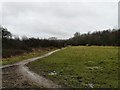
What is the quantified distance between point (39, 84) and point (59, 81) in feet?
4.56

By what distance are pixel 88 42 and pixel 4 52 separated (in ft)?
361

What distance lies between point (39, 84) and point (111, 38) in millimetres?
109305

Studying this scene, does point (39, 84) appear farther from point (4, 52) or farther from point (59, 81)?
point (4, 52)

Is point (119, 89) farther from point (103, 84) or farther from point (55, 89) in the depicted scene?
point (55, 89)

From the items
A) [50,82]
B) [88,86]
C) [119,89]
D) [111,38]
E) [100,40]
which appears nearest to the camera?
[119,89]

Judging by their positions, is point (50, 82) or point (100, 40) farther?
point (100, 40)

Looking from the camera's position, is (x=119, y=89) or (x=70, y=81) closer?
(x=119, y=89)

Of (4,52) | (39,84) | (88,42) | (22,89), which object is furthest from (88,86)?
(88,42)

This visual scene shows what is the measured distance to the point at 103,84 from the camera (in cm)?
1179

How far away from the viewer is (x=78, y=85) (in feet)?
38.1

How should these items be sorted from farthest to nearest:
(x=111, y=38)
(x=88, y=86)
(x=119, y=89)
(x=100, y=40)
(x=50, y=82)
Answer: (x=100, y=40)
(x=111, y=38)
(x=50, y=82)
(x=88, y=86)
(x=119, y=89)

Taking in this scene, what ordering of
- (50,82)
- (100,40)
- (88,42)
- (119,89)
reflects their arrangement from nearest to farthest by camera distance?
(119,89) → (50,82) → (100,40) → (88,42)

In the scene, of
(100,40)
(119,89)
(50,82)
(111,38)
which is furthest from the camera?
(100,40)

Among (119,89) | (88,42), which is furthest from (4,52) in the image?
(88,42)
